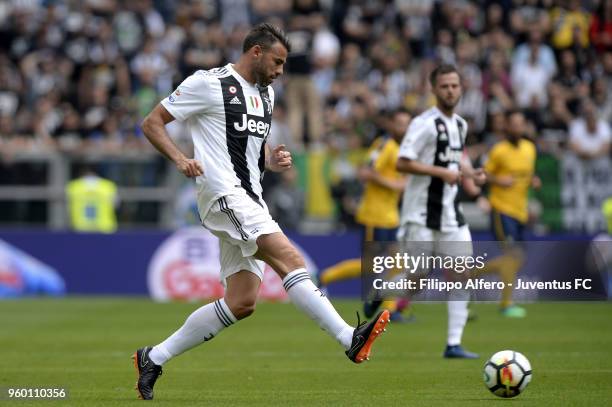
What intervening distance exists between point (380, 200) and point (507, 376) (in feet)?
24.8

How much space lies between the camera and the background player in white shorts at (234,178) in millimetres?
8094

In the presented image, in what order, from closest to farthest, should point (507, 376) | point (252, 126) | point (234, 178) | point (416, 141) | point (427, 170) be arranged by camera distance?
point (507, 376) < point (234, 178) < point (252, 126) < point (427, 170) < point (416, 141)

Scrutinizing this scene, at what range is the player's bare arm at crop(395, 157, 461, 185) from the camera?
35.4 feet

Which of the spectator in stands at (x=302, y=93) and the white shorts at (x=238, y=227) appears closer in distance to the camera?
the white shorts at (x=238, y=227)

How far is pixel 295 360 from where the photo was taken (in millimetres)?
11094

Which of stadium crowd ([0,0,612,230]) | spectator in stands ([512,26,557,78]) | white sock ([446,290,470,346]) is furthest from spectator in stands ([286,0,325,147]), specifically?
white sock ([446,290,470,346])

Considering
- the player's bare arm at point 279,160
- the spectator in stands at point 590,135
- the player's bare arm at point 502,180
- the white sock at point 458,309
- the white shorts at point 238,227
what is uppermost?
the spectator in stands at point 590,135

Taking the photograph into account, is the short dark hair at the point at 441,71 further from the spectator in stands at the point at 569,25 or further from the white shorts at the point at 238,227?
the spectator in stands at the point at 569,25

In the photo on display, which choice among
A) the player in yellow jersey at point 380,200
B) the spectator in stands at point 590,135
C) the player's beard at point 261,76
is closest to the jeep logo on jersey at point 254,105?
the player's beard at point 261,76

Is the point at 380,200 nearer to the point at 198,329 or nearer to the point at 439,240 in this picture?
the point at 439,240

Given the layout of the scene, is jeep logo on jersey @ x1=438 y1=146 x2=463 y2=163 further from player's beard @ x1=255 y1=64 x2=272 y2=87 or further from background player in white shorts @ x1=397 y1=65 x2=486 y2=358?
player's beard @ x1=255 y1=64 x2=272 y2=87

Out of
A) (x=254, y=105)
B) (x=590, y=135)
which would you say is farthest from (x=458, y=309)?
(x=590, y=135)

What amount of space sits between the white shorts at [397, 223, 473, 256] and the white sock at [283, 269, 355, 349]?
3335 mm

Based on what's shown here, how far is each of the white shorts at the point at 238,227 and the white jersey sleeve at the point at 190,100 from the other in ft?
2.20
